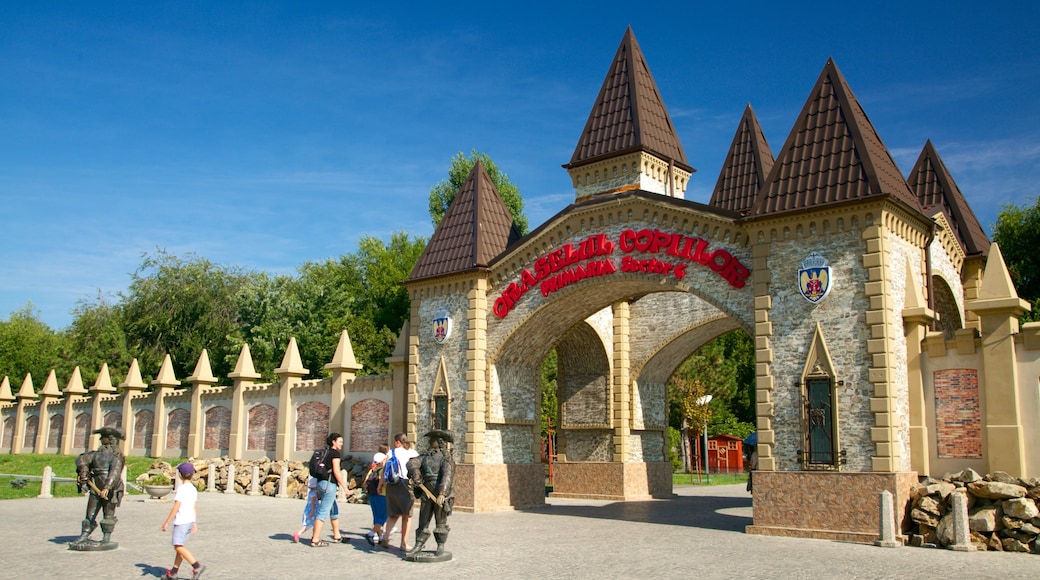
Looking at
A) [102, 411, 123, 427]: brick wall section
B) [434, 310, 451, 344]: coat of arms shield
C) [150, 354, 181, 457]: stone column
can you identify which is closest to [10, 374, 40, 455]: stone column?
[102, 411, 123, 427]: brick wall section

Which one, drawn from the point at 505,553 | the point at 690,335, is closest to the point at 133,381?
the point at 690,335

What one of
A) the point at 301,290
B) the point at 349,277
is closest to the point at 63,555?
the point at 301,290

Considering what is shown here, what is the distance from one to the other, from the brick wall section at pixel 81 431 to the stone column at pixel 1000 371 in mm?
38485

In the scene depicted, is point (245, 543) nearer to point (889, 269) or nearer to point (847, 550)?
point (847, 550)

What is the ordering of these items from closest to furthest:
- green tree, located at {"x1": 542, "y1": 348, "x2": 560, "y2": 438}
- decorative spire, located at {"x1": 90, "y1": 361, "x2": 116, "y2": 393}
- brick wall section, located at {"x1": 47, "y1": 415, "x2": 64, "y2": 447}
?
decorative spire, located at {"x1": 90, "y1": 361, "x2": 116, "y2": 393} < green tree, located at {"x1": 542, "y1": 348, "x2": 560, "y2": 438} < brick wall section, located at {"x1": 47, "y1": 415, "x2": 64, "y2": 447}

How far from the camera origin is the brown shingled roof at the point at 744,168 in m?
28.9

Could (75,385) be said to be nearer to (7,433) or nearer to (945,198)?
(7,433)

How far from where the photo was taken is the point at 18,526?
17750mm

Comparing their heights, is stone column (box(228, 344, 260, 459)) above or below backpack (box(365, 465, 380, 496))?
above

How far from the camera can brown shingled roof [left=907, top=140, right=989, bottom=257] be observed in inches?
894

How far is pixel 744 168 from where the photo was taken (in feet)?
96.8

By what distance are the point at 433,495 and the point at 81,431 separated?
3504cm

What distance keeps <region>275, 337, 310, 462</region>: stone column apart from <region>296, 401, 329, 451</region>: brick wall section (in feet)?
0.92

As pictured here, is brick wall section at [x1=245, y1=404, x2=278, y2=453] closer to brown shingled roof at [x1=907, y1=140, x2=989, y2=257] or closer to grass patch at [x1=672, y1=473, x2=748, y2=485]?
grass patch at [x1=672, y1=473, x2=748, y2=485]
